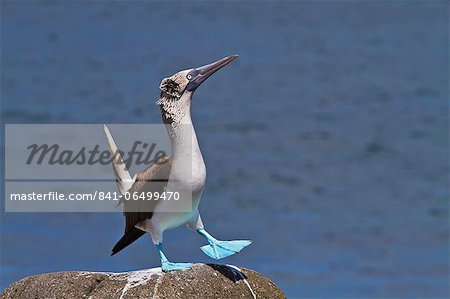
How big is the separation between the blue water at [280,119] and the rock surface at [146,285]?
22.2 ft

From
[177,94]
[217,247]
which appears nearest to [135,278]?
[217,247]

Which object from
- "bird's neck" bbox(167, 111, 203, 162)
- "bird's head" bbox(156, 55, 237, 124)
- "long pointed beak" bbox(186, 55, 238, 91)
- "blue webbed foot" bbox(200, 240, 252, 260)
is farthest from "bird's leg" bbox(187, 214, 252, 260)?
"long pointed beak" bbox(186, 55, 238, 91)

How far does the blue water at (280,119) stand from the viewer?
18.4 meters

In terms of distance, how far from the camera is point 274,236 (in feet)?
63.5

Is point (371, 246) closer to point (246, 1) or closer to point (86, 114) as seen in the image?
point (86, 114)

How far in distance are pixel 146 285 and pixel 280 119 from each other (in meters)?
16.1

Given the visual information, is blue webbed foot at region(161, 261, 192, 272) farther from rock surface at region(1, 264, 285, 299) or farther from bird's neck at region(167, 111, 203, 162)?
bird's neck at region(167, 111, 203, 162)

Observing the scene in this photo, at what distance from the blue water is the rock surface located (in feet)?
22.2

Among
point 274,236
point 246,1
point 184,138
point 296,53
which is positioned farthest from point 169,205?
point 246,1

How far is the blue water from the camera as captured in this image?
18359mm

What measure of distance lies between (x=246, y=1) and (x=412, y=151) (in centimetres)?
1964

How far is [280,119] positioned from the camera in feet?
84.3

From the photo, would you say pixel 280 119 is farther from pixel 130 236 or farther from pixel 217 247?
pixel 130 236

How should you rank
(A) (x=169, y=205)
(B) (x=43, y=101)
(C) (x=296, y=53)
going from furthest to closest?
1. (C) (x=296, y=53)
2. (B) (x=43, y=101)
3. (A) (x=169, y=205)
